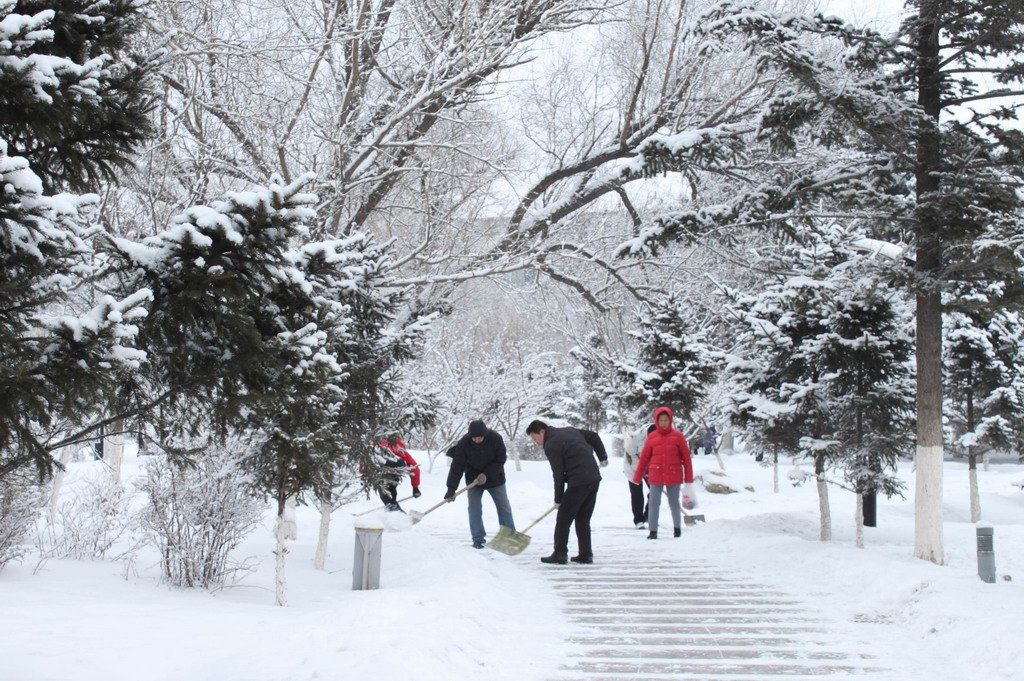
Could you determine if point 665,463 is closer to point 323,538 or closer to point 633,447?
point 633,447

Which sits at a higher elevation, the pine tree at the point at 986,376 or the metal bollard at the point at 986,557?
the pine tree at the point at 986,376

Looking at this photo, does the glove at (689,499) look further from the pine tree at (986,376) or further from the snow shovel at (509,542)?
the pine tree at (986,376)

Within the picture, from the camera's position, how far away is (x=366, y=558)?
8883mm

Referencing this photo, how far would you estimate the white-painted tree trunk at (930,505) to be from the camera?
1052 centimetres

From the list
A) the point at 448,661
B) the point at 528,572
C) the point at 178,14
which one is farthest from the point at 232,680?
the point at 178,14

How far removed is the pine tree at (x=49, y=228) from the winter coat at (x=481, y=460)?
7750 mm

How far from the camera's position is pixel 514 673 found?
599 centimetres

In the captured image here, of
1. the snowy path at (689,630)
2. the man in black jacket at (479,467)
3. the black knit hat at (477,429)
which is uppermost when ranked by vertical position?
the black knit hat at (477,429)

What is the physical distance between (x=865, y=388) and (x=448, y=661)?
27.9 ft

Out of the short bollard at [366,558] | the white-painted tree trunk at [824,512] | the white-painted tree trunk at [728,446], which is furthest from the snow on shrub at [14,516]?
the white-painted tree trunk at [728,446]

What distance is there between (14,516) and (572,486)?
19.2 feet

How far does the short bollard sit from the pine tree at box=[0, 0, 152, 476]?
4.70 meters

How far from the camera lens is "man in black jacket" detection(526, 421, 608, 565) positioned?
11023mm

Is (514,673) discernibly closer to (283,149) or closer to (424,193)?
(283,149)
